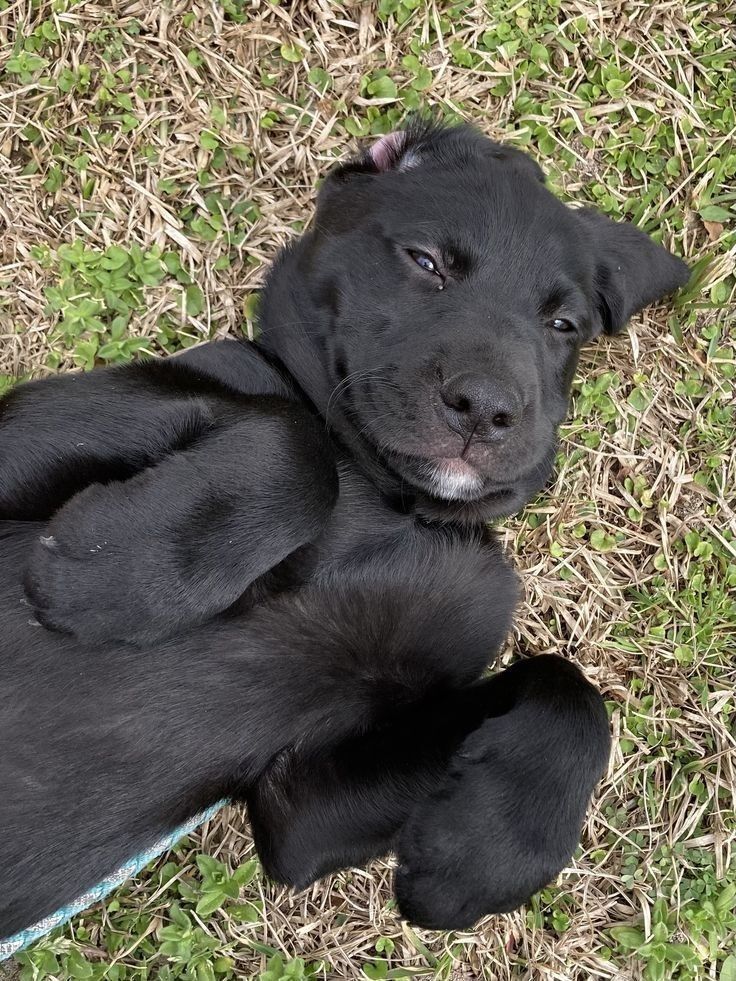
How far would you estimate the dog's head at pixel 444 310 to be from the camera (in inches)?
75.9

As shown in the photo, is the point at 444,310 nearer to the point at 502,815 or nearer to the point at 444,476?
the point at 444,476

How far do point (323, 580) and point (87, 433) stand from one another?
0.64 metres

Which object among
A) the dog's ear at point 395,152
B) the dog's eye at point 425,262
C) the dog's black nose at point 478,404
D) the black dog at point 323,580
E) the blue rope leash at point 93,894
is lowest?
the blue rope leash at point 93,894

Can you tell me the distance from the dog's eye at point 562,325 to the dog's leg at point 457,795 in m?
0.85

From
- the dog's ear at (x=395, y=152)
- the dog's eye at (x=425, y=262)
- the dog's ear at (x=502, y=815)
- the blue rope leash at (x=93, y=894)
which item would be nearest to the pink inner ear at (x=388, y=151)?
the dog's ear at (x=395, y=152)

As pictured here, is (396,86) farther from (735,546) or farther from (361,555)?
(735,546)

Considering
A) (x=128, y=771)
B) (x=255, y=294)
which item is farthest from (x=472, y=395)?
(x=255, y=294)

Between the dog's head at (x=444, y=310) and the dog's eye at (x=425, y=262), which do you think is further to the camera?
the dog's eye at (x=425, y=262)

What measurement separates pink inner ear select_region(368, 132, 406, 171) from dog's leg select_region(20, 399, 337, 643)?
969 mm

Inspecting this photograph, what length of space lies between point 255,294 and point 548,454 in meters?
1.20

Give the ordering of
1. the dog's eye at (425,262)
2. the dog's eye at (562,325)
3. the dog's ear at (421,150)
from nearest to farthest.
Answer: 1. the dog's eye at (425,262)
2. the dog's eye at (562,325)
3. the dog's ear at (421,150)

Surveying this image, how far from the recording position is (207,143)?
2889 millimetres

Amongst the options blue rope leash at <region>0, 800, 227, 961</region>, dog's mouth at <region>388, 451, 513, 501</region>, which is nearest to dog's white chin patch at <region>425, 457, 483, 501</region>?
dog's mouth at <region>388, 451, 513, 501</region>

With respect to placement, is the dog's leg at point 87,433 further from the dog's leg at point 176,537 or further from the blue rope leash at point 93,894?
the blue rope leash at point 93,894
